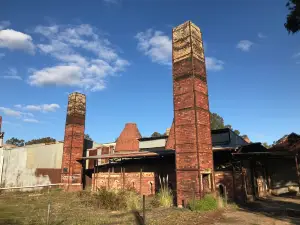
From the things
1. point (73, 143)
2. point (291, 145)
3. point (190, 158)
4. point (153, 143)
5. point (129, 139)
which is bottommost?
point (190, 158)

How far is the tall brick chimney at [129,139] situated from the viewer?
35347 millimetres

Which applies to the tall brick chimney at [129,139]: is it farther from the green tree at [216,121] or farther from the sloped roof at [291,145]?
the green tree at [216,121]

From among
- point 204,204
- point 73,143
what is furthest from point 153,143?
point 204,204

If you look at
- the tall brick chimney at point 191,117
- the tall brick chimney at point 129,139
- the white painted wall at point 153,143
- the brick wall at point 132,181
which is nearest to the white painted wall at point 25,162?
the brick wall at point 132,181

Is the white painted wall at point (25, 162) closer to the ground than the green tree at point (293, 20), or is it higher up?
closer to the ground

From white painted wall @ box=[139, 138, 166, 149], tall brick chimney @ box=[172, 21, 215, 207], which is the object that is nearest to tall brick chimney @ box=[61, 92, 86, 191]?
white painted wall @ box=[139, 138, 166, 149]

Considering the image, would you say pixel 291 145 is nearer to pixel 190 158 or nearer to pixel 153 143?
pixel 190 158

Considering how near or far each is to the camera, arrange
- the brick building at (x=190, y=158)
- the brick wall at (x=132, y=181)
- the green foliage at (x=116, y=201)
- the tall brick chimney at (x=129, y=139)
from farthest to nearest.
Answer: the tall brick chimney at (x=129, y=139)
the brick wall at (x=132, y=181)
the brick building at (x=190, y=158)
the green foliage at (x=116, y=201)

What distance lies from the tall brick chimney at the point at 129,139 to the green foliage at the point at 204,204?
22.7 metres

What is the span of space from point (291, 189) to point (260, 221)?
1281cm

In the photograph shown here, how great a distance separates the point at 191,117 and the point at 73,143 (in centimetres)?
1521

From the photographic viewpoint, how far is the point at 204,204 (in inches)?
470

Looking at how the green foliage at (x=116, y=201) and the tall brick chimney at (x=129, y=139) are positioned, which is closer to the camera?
the green foliage at (x=116, y=201)

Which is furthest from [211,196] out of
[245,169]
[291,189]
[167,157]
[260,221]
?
[291,189]
